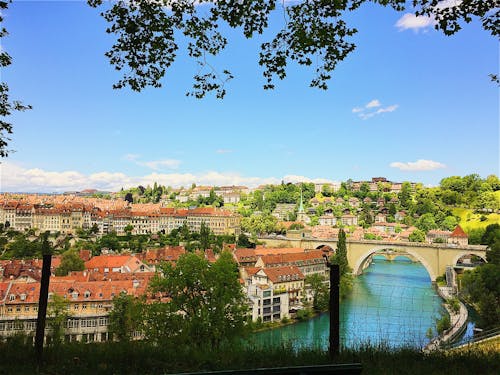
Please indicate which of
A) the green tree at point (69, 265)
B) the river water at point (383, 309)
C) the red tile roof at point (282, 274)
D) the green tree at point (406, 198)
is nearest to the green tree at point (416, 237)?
the river water at point (383, 309)

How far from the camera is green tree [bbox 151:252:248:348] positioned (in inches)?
299

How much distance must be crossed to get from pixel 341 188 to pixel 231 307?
75047 millimetres

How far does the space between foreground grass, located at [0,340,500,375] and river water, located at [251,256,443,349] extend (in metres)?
0.31

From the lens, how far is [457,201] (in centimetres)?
5500

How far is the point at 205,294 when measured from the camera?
26.8ft

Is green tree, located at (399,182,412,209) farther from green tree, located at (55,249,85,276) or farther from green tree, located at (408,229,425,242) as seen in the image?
green tree, located at (55,249,85,276)

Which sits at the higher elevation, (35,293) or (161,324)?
(161,324)

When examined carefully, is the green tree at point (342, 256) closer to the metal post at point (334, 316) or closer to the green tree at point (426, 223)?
the green tree at point (426, 223)

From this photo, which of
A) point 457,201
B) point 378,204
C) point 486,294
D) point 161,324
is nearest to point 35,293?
point 161,324

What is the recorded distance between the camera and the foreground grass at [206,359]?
268 cm

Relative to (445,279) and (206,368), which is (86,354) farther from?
(445,279)

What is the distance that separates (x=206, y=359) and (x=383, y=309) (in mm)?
14476

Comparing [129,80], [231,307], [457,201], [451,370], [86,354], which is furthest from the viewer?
[457,201]

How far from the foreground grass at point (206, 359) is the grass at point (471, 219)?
4492 cm
